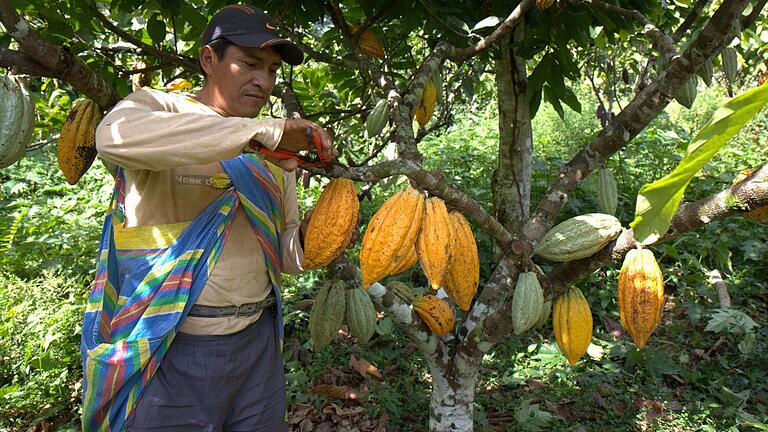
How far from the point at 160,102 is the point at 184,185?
21 cm

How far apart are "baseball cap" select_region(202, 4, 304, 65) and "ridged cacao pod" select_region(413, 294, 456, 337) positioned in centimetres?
90

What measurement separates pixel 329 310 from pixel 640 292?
87cm

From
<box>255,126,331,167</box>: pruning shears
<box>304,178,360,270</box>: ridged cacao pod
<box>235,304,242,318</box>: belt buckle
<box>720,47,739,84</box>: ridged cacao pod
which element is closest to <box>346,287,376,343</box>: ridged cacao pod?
<box>235,304,242,318</box>: belt buckle

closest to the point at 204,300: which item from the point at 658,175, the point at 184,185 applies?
the point at 184,185

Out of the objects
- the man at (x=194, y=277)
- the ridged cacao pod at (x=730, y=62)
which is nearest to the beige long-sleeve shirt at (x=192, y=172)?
the man at (x=194, y=277)

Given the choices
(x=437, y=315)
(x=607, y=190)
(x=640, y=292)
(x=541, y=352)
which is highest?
(x=607, y=190)

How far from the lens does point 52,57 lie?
1188 millimetres

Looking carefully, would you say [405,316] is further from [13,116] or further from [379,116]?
[13,116]

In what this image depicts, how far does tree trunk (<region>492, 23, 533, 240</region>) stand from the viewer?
7.40 ft

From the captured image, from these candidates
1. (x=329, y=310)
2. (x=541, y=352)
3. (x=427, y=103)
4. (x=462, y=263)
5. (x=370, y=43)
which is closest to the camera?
(x=462, y=263)

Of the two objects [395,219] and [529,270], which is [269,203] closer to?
[395,219]

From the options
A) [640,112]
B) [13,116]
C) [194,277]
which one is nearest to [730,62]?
[640,112]

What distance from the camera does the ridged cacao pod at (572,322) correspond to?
4.70 ft

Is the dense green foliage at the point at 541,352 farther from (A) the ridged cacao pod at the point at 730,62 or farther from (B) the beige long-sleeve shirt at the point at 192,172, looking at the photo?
(A) the ridged cacao pod at the point at 730,62
